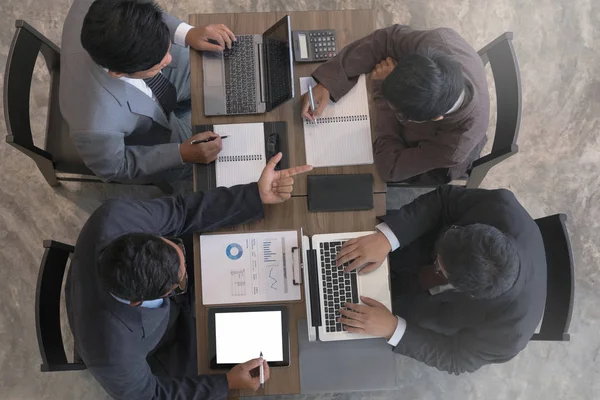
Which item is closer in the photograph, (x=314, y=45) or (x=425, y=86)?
(x=425, y=86)

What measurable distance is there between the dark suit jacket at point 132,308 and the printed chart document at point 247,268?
7 centimetres

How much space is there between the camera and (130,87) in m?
1.64

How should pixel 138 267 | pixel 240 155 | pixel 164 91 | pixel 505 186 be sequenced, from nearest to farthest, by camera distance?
pixel 138 267 < pixel 240 155 < pixel 164 91 < pixel 505 186

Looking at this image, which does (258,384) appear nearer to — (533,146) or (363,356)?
(363,356)

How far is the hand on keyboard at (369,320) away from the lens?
5.20 feet

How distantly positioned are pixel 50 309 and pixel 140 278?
1.84 ft

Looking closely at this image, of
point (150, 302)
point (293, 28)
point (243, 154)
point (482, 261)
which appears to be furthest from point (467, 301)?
point (293, 28)

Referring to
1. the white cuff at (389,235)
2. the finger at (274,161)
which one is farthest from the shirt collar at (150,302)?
the white cuff at (389,235)

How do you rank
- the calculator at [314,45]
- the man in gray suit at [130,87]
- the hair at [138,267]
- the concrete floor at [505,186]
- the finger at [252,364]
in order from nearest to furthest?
the hair at [138,267]
the man in gray suit at [130,87]
the finger at [252,364]
the calculator at [314,45]
the concrete floor at [505,186]

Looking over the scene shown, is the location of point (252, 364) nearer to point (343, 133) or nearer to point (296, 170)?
point (296, 170)

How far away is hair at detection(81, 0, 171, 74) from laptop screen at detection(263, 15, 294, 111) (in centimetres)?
→ 45

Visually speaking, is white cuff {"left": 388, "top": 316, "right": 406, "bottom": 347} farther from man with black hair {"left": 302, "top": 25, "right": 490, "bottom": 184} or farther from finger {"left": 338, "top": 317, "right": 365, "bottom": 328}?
man with black hair {"left": 302, "top": 25, "right": 490, "bottom": 184}

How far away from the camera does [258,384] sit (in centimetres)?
157

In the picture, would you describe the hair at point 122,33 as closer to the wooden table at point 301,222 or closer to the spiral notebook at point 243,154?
the spiral notebook at point 243,154
